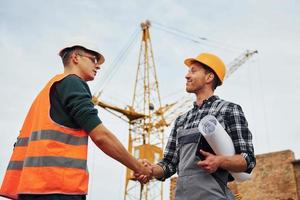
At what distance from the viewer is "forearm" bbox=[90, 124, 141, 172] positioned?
9.11 feet

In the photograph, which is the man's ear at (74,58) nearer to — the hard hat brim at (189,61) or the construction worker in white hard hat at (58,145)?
the construction worker in white hard hat at (58,145)

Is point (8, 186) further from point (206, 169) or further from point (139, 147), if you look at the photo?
point (139, 147)

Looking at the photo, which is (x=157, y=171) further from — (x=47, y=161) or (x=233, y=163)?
(x=47, y=161)

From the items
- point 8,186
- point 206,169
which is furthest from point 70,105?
point 206,169

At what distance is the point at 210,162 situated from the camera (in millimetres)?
2920

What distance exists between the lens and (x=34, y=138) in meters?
2.69

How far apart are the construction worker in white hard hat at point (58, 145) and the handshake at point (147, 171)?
311 millimetres

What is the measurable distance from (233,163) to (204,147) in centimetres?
25

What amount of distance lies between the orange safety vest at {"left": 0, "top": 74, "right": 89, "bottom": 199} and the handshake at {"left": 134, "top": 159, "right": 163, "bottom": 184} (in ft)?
2.38

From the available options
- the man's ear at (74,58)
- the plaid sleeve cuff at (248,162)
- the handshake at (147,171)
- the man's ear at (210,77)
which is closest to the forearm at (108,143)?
the handshake at (147,171)

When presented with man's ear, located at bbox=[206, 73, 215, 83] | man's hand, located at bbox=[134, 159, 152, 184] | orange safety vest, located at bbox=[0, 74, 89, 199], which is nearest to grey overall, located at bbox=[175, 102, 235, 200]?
man's hand, located at bbox=[134, 159, 152, 184]

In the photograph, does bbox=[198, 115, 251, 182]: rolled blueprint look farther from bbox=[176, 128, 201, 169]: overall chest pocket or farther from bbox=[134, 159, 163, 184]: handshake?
bbox=[134, 159, 163, 184]: handshake

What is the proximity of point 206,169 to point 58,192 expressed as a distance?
1.12 m

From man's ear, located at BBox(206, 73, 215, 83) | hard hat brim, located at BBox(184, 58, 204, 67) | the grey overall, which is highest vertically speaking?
hard hat brim, located at BBox(184, 58, 204, 67)
